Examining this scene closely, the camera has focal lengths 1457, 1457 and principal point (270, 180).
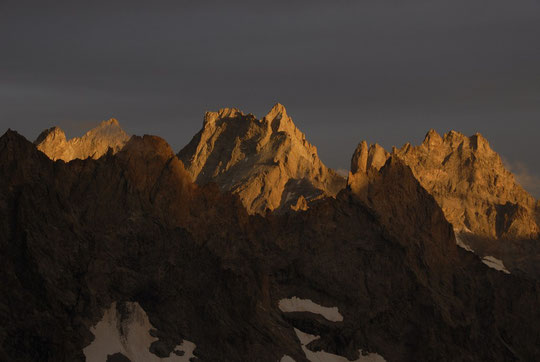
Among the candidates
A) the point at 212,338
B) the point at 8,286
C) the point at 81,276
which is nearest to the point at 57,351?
the point at 8,286

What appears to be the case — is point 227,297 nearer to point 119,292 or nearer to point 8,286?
point 119,292

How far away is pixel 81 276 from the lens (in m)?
177

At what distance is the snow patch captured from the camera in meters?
178

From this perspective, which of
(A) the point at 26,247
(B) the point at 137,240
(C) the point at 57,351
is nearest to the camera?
(C) the point at 57,351

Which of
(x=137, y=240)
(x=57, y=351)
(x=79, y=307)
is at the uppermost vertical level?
(x=137, y=240)

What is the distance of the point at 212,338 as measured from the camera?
191m

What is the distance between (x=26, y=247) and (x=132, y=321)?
873 inches

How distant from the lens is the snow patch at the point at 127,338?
178m

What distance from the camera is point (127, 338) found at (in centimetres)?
18288

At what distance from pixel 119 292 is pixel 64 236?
15.9 meters

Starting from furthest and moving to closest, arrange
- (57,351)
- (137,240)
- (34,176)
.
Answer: (137,240) < (34,176) < (57,351)

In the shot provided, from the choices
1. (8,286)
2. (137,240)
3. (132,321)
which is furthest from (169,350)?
(8,286)

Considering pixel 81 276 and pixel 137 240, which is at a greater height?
pixel 137 240

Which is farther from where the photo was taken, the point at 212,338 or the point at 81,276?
the point at 212,338
